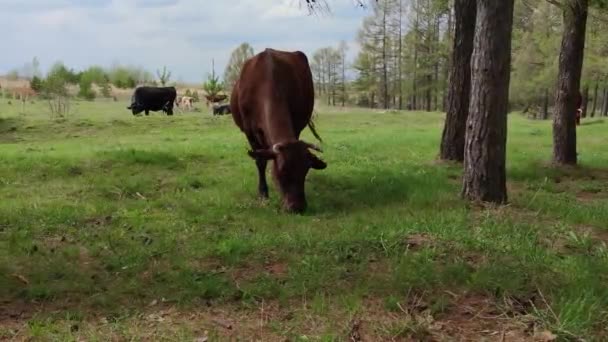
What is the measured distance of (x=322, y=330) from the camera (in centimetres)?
387

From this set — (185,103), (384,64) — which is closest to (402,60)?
(384,64)

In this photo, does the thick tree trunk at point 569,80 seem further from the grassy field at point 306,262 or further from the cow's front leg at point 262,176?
the cow's front leg at point 262,176

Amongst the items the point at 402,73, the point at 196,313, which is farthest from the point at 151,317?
the point at 402,73

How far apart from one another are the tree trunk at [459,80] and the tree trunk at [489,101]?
11.0ft

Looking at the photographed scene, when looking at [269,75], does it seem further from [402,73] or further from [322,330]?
[402,73]

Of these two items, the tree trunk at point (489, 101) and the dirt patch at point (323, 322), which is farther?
the tree trunk at point (489, 101)

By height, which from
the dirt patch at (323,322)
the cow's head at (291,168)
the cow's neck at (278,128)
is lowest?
the dirt patch at (323,322)

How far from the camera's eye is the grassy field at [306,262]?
3957 mm

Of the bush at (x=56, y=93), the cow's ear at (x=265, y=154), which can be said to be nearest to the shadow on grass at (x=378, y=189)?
the cow's ear at (x=265, y=154)

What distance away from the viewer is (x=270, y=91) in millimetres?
8203

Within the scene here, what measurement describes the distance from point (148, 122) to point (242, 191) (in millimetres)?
17579

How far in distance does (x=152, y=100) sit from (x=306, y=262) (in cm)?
3012

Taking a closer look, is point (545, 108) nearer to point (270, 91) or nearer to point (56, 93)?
point (56, 93)

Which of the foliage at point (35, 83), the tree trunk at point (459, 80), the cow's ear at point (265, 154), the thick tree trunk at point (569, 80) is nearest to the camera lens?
the cow's ear at point (265, 154)
